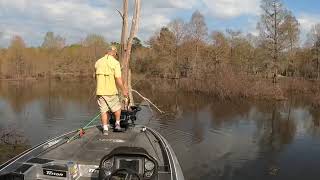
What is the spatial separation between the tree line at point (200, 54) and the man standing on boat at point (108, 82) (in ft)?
82.0

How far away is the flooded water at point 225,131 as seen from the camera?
34.9ft

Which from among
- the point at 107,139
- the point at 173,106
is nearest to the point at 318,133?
the point at 173,106

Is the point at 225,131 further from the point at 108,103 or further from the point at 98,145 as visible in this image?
the point at 98,145

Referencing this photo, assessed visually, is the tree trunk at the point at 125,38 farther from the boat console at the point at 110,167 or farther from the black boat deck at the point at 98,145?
the boat console at the point at 110,167

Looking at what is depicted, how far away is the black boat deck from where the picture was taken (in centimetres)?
573

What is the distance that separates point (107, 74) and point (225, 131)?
9405 millimetres

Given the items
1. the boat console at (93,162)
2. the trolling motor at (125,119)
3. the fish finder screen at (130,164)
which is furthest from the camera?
the trolling motor at (125,119)

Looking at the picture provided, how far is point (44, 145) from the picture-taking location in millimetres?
6176

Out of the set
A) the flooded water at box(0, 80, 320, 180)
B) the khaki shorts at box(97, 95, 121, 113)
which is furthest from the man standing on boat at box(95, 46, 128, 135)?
the flooded water at box(0, 80, 320, 180)

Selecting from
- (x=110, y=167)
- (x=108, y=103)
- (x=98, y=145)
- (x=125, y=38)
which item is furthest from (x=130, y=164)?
(x=125, y=38)

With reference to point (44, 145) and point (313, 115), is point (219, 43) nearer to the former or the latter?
point (313, 115)

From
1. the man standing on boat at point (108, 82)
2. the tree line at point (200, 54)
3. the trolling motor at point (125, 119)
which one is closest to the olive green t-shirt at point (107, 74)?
the man standing on boat at point (108, 82)

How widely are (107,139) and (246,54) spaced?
4795 cm

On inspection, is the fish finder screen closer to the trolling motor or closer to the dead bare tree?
the trolling motor
